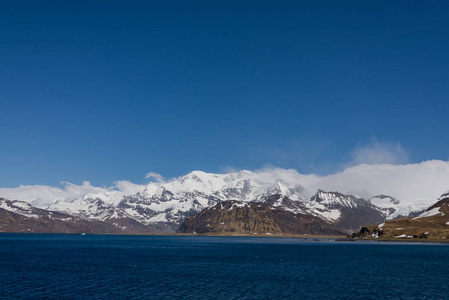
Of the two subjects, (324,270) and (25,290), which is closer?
(25,290)

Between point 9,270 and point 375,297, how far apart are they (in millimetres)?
91866

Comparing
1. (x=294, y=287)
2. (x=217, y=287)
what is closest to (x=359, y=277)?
(x=294, y=287)

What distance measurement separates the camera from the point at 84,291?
77812mm

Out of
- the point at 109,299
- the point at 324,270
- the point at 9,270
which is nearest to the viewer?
A: the point at 109,299

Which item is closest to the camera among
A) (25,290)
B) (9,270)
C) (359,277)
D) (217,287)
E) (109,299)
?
(109,299)

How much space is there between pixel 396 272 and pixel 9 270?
345 ft

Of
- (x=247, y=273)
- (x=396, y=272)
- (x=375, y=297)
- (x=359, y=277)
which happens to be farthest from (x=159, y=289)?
(x=396, y=272)

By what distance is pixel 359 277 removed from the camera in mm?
101750

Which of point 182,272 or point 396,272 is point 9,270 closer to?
point 182,272

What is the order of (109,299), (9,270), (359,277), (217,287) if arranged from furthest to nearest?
(9,270) < (359,277) < (217,287) < (109,299)

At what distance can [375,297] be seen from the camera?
73.9 meters

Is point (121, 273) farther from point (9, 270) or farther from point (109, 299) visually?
point (109, 299)

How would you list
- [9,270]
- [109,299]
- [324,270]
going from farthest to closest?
1. [324,270]
2. [9,270]
3. [109,299]

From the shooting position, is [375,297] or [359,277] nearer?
[375,297]
